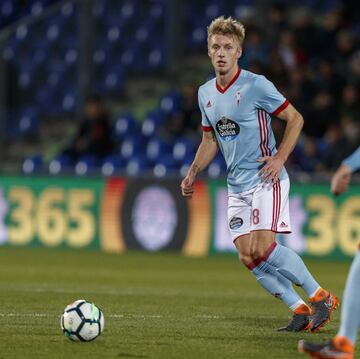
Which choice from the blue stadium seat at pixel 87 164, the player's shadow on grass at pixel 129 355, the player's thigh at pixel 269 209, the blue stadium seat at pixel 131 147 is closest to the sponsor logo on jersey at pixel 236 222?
the player's thigh at pixel 269 209

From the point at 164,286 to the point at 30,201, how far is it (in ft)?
20.6

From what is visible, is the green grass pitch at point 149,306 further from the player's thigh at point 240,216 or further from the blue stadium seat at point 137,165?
the blue stadium seat at point 137,165

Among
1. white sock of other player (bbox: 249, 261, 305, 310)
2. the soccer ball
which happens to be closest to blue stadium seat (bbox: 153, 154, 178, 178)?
white sock of other player (bbox: 249, 261, 305, 310)

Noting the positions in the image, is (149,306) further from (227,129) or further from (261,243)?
(227,129)

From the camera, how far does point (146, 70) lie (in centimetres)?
2125

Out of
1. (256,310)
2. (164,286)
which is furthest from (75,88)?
(256,310)

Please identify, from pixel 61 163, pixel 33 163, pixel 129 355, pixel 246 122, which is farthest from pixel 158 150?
pixel 129 355

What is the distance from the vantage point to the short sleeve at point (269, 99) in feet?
26.7

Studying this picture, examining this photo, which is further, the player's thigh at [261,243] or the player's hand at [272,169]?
the player's thigh at [261,243]

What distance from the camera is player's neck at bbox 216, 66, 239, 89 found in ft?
27.1

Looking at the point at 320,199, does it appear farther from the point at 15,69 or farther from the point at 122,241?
the point at 15,69

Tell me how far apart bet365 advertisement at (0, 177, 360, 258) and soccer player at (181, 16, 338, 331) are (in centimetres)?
729

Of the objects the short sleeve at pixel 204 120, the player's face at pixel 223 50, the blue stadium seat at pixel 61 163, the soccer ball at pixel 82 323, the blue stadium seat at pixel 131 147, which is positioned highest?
the player's face at pixel 223 50

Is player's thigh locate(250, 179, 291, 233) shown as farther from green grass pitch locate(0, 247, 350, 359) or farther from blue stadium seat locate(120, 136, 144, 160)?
blue stadium seat locate(120, 136, 144, 160)
